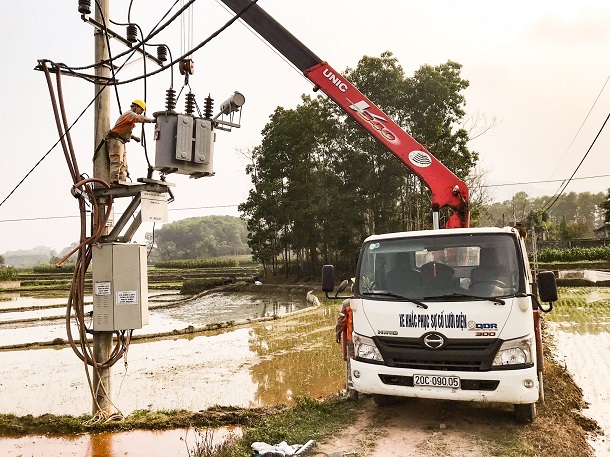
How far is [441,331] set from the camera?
16.0 feet

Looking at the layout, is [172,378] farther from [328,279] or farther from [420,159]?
[420,159]

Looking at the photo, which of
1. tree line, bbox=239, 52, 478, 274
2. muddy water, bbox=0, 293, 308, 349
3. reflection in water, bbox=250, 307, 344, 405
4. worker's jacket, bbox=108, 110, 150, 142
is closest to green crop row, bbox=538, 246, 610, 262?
tree line, bbox=239, 52, 478, 274

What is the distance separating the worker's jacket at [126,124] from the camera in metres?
5.99

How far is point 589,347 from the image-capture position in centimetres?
993

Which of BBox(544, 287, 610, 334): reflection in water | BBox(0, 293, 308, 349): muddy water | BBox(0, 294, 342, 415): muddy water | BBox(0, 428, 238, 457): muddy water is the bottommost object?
BBox(0, 293, 308, 349): muddy water

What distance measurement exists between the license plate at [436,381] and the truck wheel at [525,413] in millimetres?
767

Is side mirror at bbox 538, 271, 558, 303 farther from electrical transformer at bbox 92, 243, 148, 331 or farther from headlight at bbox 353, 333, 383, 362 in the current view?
electrical transformer at bbox 92, 243, 148, 331

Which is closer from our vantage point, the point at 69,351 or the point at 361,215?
the point at 69,351

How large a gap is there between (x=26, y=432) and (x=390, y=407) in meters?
4.50

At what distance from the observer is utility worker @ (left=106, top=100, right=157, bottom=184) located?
19.7 ft

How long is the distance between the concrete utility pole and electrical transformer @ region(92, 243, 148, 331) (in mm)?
316

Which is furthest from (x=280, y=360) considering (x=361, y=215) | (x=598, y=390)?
(x=361, y=215)

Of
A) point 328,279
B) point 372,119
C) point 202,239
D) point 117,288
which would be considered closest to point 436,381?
point 328,279

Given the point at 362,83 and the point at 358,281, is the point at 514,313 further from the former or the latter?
the point at 362,83
